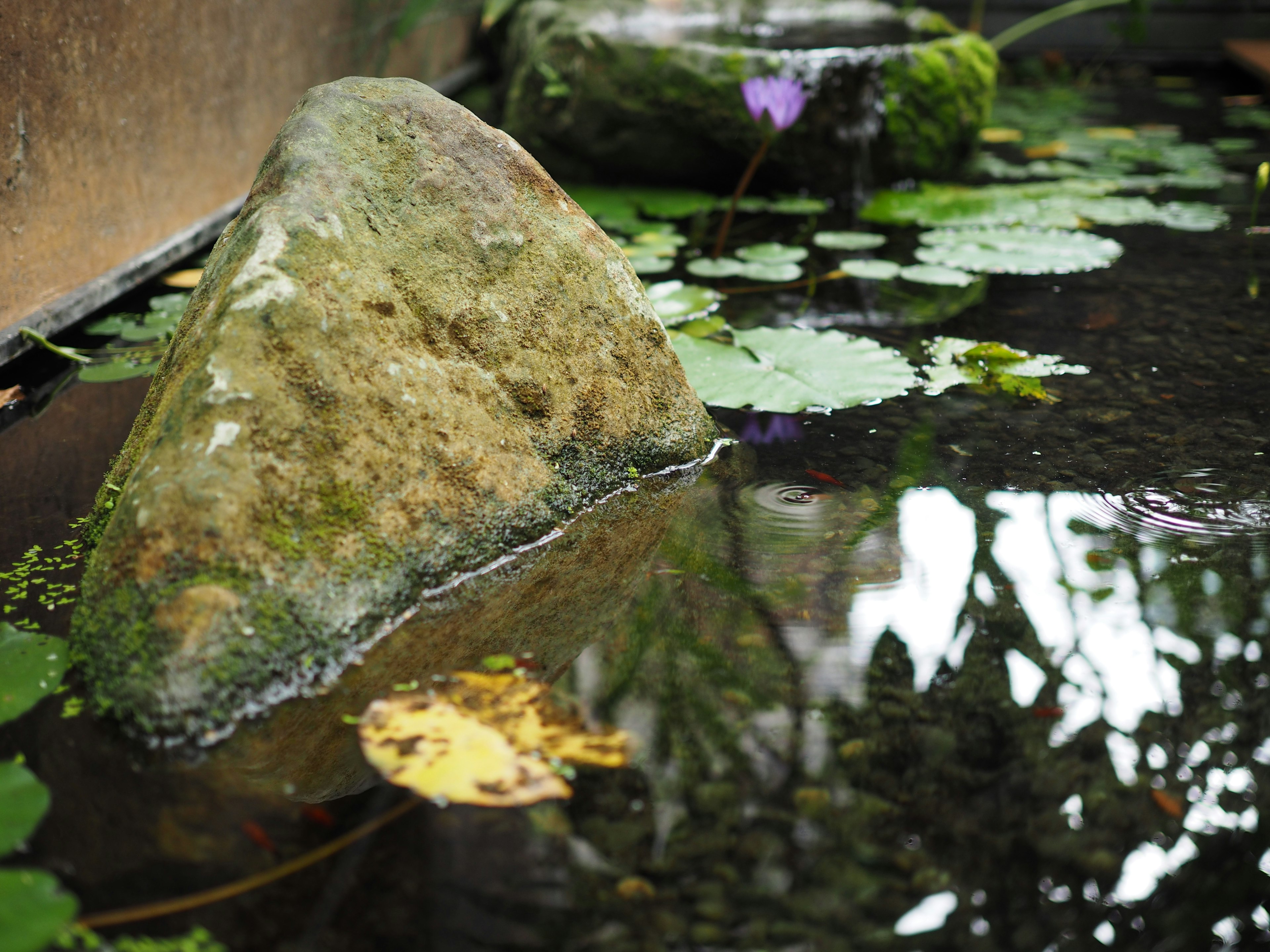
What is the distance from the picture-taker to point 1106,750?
37.0 inches

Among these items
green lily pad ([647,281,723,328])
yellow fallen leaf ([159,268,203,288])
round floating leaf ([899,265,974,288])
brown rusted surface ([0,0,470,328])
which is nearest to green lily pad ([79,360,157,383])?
brown rusted surface ([0,0,470,328])

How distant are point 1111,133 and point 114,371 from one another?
3.84 m

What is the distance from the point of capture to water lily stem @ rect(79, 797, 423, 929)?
75 cm

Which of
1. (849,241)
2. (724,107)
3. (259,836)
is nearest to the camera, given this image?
(259,836)

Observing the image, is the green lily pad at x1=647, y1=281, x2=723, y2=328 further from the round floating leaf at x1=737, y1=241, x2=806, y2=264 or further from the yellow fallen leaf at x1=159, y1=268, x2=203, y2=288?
the yellow fallen leaf at x1=159, y1=268, x2=203, y2=288

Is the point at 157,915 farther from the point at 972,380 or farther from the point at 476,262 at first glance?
the point at 972,380

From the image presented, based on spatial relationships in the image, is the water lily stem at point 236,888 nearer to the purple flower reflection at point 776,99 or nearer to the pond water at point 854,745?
the pond water at point 854,745

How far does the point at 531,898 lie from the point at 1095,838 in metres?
0.49

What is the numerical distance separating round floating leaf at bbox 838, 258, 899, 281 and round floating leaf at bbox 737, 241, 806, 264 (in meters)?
0.13

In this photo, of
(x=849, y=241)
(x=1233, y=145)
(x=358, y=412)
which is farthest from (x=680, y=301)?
(x=1233, y=145)

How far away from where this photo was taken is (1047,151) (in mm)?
3637

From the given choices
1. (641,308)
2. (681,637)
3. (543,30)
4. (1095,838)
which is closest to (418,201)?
(641,308)

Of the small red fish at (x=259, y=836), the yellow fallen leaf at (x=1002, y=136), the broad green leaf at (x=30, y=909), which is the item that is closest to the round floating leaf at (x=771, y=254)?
the yellow fallen leaf at (x=1002, y=136)

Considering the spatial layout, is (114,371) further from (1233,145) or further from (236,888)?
(1233,145)
